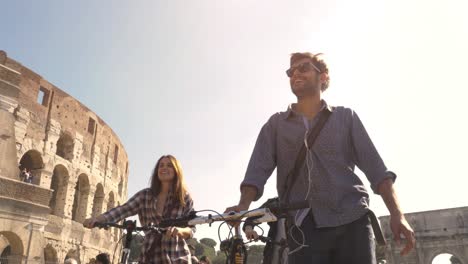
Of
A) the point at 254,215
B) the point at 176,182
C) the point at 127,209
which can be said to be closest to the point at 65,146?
the point at 127,209

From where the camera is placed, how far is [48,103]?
17.1 metres

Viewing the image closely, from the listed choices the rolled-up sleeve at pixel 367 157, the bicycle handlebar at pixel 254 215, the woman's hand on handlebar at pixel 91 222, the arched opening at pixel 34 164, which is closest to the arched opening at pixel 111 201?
the arched opening at pixel 34 164

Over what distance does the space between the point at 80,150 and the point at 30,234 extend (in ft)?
23.7

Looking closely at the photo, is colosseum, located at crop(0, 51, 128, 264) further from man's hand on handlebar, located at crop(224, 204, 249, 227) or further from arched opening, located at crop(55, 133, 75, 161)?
man's hand on handlebar, located at crop(224, 204, 249, 227)

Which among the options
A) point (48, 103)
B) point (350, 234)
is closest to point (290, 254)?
point (350, 234)

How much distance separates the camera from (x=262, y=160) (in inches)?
88.7

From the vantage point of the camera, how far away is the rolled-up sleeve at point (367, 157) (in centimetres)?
209

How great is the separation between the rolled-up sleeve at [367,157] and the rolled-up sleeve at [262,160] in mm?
479

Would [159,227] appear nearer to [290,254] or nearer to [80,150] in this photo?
[290,254]

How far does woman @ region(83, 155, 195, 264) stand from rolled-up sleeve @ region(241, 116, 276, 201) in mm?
1133

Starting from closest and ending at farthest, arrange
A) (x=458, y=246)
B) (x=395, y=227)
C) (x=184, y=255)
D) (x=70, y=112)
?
(x=395, y=227), (x=184, y=255), (x=70, y=112), (x=458, y=246)

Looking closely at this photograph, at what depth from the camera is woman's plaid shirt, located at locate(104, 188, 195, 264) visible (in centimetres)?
301

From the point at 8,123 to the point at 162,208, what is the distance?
38.8 feet

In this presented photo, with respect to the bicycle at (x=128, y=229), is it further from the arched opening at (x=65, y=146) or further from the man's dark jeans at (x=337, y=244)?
the arched opening at (x=65, y=146)
